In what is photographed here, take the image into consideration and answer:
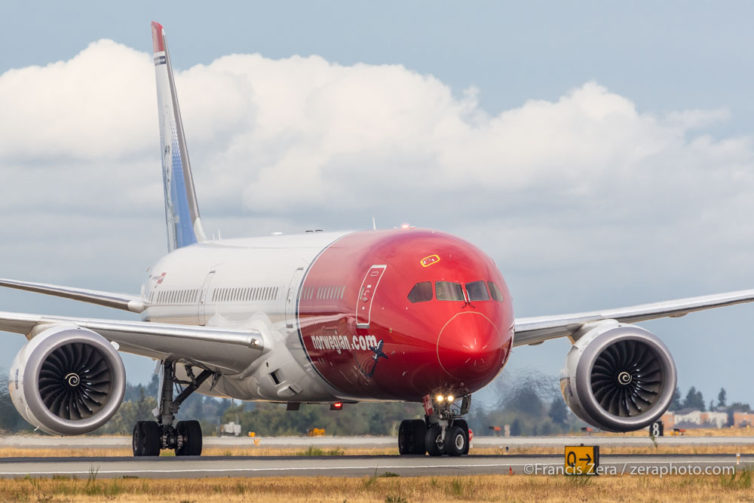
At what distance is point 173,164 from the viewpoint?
44.8m

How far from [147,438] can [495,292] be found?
9928 mm

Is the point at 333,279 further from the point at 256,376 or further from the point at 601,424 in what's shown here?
the point at 601,424

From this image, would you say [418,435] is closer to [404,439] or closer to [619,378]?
[404,439]

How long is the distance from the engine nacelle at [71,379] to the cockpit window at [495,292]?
23.9 ft

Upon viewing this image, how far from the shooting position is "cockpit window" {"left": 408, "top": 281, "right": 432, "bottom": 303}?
27859 millimetres

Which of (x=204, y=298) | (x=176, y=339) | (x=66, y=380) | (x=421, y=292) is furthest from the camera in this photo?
(x=204, y=298)

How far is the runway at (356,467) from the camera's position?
2480 cm

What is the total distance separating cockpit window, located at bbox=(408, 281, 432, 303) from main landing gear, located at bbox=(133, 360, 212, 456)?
8127 millimetres

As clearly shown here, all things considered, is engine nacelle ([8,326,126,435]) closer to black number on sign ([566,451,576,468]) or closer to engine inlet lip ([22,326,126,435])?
engine inlet lip ([22,326,126,435])

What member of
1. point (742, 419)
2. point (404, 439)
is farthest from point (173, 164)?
point (742, 419)

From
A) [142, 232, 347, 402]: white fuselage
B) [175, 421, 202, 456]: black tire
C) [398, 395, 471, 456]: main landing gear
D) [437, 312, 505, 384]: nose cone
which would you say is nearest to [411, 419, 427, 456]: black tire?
[398, 395, 471, 456]: main landing gear

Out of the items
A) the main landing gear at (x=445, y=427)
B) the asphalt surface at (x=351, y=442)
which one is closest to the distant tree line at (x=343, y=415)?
the asphalt surface at (x=351, y=442)

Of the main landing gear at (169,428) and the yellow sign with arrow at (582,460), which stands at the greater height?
the main landing gear at (169,428)

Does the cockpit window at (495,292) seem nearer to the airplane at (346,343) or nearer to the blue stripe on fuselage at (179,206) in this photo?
the airplane at (346,343)
